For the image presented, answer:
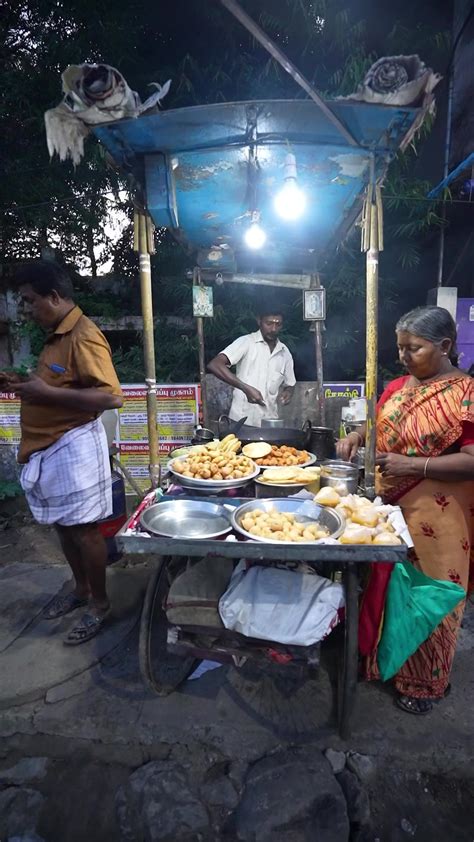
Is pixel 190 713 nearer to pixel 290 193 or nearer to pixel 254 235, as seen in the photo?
pixel 290 193

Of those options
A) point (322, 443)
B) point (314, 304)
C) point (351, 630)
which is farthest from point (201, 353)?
point (351, 630)

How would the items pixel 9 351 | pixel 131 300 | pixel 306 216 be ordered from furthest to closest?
pixel 131 300, pixel 9 351, pixel 306 216

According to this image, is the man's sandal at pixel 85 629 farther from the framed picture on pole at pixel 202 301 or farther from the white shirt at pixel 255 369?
the framed picture on pole at pixel 202 301

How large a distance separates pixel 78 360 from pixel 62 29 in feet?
25.3

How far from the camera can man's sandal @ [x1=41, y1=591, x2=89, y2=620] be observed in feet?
10.9

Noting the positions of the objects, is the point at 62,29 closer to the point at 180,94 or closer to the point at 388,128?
the point at 180,94

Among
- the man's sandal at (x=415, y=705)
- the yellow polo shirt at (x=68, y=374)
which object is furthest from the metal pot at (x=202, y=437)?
the man's sandal at (x=415, y=705)

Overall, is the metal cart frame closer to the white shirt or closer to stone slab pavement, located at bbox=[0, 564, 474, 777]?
stone slab pavement, located at bbox=[0, 564, 474, 777]

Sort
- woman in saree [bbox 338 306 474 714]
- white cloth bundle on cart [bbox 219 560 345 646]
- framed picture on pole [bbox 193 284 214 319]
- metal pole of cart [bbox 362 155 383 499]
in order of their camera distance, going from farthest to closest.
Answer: framed picture on pole [bbox 193 284 214 319] < metal pole of cart [bbox 362 155 383 499] < woman in saree [bbox 338 306 474 714] < white cloth bundle on cart [bbox 219 560 345 646]

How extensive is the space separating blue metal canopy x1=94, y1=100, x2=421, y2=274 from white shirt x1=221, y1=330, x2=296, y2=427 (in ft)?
4.34

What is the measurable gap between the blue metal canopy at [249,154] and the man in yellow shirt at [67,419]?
2.86 feet

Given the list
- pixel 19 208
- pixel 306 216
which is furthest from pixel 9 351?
pixel 306 216

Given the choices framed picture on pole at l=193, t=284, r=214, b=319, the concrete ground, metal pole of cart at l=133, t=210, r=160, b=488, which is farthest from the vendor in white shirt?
the concrete ground

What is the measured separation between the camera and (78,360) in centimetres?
270
